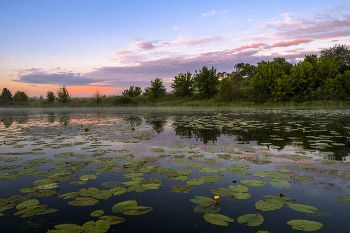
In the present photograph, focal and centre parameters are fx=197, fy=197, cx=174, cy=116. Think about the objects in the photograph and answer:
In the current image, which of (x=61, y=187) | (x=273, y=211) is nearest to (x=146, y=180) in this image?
(x=61, y=187)

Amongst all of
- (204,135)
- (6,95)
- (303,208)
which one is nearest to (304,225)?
(303,208)

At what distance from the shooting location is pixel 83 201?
2193 millimetres

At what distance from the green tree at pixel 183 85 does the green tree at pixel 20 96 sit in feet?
171

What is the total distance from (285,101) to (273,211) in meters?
45.1

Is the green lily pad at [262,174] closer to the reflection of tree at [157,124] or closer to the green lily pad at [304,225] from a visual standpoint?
the green lily pad at [304,225]

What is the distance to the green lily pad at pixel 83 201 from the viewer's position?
2156 mm

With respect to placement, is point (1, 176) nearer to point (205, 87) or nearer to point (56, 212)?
point (56, 212)

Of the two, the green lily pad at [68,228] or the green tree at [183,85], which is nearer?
the green lily pad at [68,228]

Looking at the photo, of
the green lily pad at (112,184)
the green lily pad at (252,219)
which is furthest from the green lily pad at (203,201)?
the green lily pad at (112,184)

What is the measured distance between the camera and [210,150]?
14.7 ft

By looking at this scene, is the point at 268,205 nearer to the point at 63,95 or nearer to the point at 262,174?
the point at 262,174

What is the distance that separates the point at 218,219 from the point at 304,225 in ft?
2.41

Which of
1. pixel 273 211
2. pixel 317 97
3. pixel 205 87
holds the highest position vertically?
pixel 205 87

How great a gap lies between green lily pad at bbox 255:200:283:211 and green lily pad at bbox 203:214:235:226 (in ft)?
1.33
